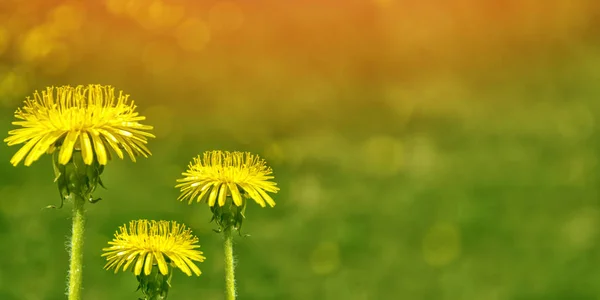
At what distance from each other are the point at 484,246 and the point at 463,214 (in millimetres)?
227

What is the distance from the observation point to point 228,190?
2129mm

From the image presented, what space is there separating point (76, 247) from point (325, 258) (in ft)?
7.00

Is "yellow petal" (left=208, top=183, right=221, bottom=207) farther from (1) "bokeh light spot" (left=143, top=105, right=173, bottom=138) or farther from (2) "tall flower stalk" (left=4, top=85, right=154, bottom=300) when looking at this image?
(1) "bokeh light spot" (left=143, top=105, right=173, bottom=138)

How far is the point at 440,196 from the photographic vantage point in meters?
4.29

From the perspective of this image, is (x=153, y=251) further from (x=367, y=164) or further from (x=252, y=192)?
(x=367, y=164)

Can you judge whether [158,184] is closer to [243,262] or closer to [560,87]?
[243,262]

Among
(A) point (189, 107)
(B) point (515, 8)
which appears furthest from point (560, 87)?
(A) point (189, 107)

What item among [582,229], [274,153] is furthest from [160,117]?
[582,229]

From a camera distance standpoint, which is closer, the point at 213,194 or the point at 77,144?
the point at 77,144

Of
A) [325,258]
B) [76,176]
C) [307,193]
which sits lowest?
[76,176]

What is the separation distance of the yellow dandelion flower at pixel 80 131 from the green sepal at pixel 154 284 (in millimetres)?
298

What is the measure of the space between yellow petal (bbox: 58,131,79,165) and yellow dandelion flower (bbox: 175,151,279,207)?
11.6 inches

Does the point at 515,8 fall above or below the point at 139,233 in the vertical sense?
above

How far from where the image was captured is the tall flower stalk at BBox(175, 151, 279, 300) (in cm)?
210
